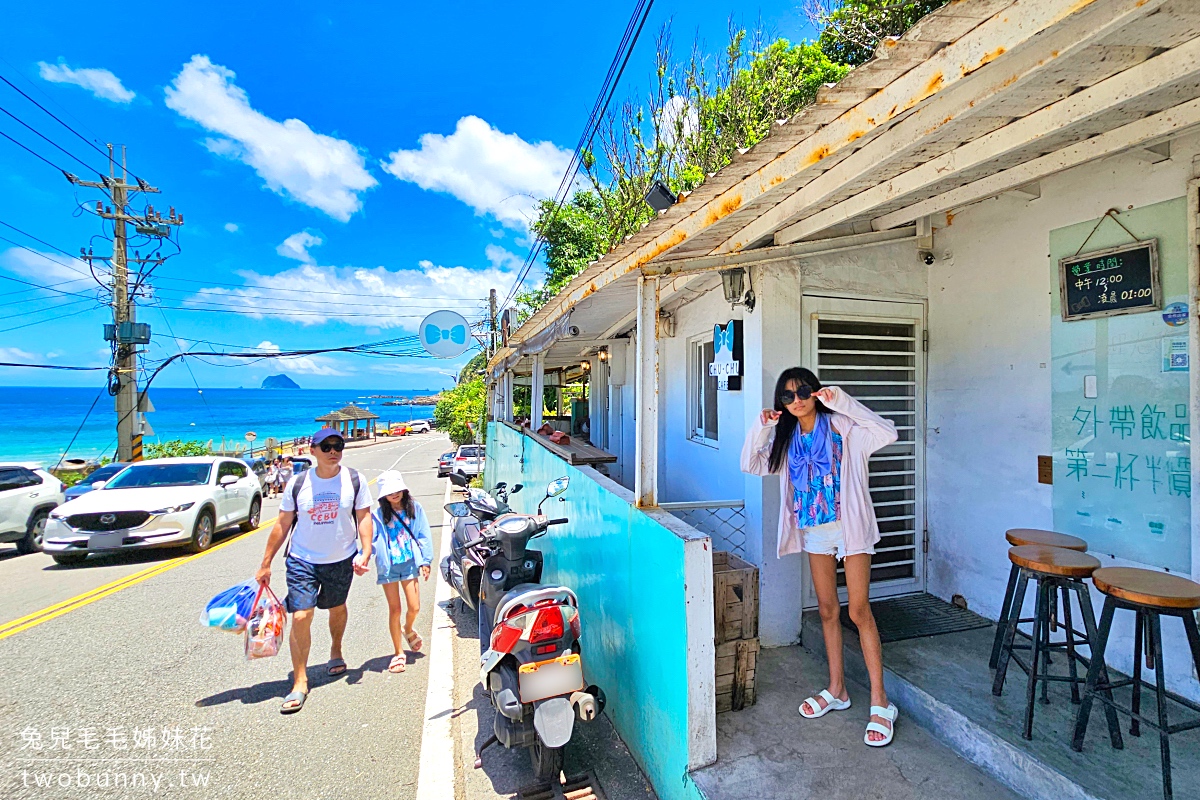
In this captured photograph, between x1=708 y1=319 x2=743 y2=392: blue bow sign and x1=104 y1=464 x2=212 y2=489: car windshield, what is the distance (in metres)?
9.51

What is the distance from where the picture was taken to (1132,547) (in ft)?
9.79

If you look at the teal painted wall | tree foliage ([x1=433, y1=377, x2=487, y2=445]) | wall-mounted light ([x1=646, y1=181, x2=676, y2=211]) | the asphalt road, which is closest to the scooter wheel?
the teal painted wall

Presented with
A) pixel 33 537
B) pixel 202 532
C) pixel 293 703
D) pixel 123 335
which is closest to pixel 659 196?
pixel 293 703

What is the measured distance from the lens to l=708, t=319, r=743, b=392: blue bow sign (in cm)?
423

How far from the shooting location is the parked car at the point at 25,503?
8.73m

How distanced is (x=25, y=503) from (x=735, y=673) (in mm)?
11858

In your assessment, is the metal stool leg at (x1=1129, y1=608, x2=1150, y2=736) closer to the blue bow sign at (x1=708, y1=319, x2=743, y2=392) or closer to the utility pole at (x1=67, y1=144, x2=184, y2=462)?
the blue bow sign at (x1=708, y1=319, x2=743, y2=392)

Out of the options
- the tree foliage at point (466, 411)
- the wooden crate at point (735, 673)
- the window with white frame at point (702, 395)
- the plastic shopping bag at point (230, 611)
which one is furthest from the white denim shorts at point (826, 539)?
the tree foliage at point (466, 411)

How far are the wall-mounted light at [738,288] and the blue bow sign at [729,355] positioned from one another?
28 centimetres

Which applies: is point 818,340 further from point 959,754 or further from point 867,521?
point 959,754

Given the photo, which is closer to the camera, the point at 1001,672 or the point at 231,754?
the point at 1001,672

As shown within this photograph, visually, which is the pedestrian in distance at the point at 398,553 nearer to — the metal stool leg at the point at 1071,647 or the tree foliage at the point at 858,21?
the metal stool leg at the point at 1071,647

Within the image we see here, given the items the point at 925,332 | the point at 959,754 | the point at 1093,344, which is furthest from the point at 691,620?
the point at 925,332

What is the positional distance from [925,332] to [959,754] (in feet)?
9.55
